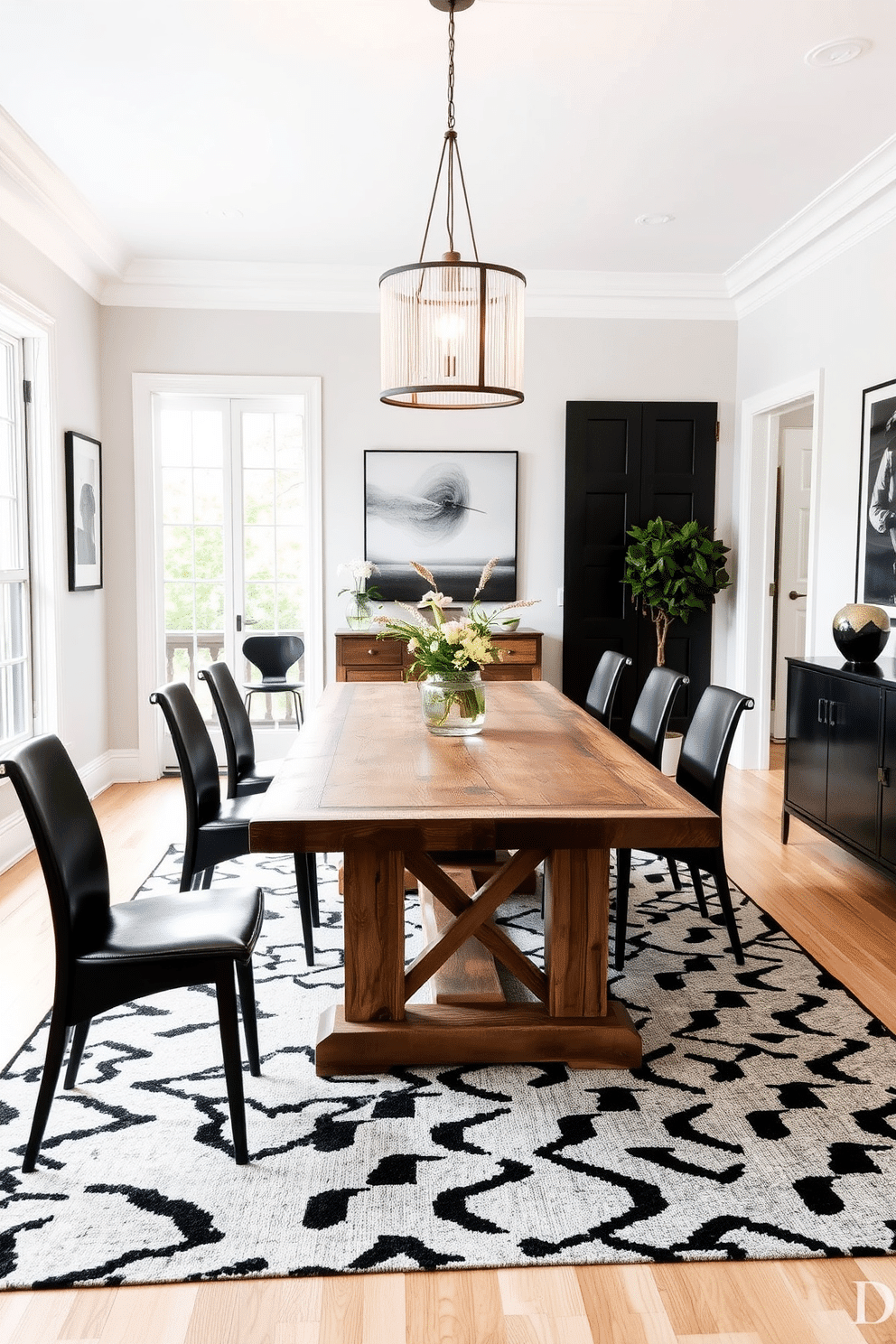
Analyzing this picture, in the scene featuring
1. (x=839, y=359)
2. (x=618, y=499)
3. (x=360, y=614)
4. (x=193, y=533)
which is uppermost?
(x=839, y=359)

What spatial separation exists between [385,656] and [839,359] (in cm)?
273

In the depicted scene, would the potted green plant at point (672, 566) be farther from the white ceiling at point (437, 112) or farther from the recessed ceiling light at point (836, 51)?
the recessed ceiling light at point (836, 51)

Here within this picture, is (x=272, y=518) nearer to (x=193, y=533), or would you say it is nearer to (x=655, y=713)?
(x=193, y=533)

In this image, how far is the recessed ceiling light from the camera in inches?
125

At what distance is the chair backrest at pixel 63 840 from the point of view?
197 cm

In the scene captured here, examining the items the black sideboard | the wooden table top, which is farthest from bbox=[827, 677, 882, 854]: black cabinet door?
the wooden table top

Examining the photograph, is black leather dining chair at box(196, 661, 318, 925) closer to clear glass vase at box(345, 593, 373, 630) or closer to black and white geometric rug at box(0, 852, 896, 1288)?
black and white geometric rug at box(0, 852, 896, 1288)

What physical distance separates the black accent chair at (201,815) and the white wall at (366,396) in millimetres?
2913

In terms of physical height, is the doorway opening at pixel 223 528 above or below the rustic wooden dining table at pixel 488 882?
above

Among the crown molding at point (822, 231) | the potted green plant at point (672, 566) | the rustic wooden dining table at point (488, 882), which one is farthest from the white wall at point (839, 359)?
the rustic wooden dining table at point (488, 882)

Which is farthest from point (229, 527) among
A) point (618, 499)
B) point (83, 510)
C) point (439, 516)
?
point (618, 499)

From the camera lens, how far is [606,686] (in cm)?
426

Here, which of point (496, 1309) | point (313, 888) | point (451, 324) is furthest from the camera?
point (313, 888)

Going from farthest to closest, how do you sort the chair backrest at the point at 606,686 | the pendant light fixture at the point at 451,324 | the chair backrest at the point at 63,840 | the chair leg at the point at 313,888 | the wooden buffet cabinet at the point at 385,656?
the wooden buffet cabinet at the point at 385,656 < the chair backrest at the point at 606,686 < the chair leg at the point at 313,888 < the pendant light fixture at the point at 451,324 < the chair backrest at the point at 63,840
